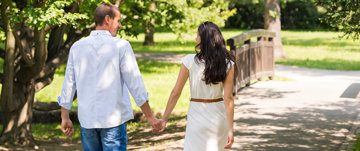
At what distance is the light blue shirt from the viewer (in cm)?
416

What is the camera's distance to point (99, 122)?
13.7 feet

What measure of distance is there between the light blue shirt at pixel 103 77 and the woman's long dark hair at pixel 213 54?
2.12 ft

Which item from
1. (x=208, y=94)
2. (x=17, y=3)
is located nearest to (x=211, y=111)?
(x=208, y=94)

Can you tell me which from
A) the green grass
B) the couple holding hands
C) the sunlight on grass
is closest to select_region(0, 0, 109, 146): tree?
the sunlight on grass

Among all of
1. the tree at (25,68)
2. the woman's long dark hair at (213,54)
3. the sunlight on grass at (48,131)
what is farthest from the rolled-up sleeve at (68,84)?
the sunlight on grass at (48,131)

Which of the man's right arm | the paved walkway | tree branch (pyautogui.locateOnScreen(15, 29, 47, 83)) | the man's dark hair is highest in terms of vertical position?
the man's dark hair

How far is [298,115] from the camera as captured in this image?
10.2 metres

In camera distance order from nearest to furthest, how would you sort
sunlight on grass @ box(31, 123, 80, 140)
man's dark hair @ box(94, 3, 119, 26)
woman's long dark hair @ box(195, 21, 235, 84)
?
man's dark hair @ box(94, 3, 119, 26)
woman's long dark hair @ box(195, 21, 235, 84)
sunlight on grass @ box(31, 123, 80, 140)

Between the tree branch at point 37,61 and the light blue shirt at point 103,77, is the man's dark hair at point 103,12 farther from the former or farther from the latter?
the tree branch at point 37,61

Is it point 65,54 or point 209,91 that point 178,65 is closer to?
point 65,54

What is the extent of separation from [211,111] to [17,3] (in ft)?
20.9

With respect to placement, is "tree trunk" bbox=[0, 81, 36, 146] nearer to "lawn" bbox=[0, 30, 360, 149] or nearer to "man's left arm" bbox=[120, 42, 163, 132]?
"lawn" bbox=[0, 30, 360, 149]

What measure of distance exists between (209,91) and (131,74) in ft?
2.57

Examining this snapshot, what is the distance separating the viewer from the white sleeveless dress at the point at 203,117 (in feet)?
15.3
